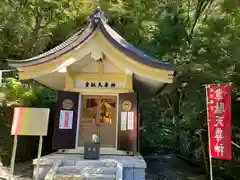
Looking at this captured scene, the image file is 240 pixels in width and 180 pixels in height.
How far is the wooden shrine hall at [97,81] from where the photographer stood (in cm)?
822

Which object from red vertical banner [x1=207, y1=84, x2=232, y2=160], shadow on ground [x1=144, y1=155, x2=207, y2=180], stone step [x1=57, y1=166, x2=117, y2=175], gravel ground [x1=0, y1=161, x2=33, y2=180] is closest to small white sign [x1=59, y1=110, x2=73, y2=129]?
gravel ground [x1=0, y1=161, x2=33, y2=180]

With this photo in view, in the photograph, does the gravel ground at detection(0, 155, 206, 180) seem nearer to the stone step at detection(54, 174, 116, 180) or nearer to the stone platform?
the stone platform

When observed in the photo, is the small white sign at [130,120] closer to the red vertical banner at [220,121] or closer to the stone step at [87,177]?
the stone step at [87,177]

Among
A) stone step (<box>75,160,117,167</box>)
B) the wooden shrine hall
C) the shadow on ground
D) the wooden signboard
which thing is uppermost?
the wooden shrine hall

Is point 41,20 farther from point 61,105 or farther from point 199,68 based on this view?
point 199,68

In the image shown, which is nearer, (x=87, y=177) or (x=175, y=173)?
(x=87, y=177)

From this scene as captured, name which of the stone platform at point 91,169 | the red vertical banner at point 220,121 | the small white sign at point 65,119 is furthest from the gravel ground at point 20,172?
the red vertical banner at point 220,121

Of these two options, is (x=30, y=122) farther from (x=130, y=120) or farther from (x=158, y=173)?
(x=158, y=173)

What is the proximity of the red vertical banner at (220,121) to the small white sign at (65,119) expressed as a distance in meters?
4.45

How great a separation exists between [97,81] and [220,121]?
447 cm

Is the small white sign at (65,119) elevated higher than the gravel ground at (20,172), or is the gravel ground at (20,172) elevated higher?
→ the small white sign at (65,119)

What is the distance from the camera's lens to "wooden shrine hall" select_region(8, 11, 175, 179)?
27.0 ft

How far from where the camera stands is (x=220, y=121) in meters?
6.22

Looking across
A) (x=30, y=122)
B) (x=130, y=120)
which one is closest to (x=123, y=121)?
(x=130, y=120)
